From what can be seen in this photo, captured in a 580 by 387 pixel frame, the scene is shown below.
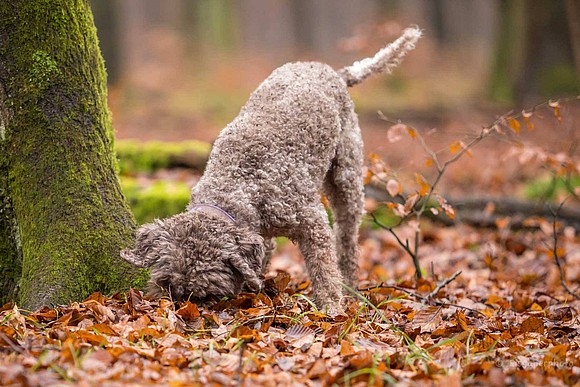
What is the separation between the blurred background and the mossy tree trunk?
4092 millimetres

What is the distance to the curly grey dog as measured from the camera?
410cm

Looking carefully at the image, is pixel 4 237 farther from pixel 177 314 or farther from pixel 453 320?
pixel 453 320

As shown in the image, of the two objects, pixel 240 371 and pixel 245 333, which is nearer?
pixel 240 371

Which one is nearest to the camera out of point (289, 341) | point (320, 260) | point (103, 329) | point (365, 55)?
point (103, 329)

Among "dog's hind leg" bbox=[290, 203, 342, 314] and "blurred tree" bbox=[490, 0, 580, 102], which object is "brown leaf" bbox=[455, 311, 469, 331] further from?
"blurred tree" bbox=[490, 0, 580, 102]

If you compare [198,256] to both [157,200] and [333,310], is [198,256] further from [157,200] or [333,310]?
[157,200]

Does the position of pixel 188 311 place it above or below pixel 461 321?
above

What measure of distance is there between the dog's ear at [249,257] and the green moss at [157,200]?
364cm

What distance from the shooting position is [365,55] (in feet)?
40.2

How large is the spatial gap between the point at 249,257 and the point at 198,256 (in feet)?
1.09

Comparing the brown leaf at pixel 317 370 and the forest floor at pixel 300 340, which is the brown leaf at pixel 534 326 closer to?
the forest floor at pixel 300 340

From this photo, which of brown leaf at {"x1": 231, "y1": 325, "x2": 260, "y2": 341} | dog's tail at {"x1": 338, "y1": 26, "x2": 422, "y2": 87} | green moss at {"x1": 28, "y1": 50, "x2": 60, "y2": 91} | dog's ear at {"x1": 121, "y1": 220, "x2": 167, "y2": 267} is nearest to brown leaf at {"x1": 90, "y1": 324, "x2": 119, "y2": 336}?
dog's ear at {"x1": 121, "y1": 220, "x2": 167, "y2": 267}

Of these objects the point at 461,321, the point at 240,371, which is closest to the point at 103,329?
the point at 240,371

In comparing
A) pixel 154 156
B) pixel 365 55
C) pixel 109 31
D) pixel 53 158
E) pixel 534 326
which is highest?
pixel 109 31
